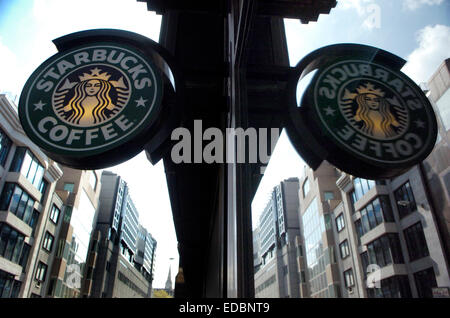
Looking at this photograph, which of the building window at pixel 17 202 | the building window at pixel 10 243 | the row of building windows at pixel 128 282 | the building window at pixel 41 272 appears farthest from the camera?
the row of building windows at pixel 128 282

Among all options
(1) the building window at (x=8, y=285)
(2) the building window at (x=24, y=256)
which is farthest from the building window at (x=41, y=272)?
(1) the building window at (x=8, y=285)

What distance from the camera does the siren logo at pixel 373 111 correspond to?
96.9 inches

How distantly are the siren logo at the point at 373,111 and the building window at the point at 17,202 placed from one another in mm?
30622

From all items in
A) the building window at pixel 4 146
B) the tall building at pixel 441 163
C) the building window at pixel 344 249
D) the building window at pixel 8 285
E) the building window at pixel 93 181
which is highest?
the building window at pixel 93 181

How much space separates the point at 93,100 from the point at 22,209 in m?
31.4

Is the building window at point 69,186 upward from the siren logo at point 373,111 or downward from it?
upward

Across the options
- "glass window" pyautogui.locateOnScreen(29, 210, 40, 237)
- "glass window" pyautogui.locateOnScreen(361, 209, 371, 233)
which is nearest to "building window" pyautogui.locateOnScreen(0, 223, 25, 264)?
"glass window" pyautogui.locateOnScreen(29, 210, 40, 237)

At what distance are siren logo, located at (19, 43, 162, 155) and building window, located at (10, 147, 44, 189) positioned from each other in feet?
95.1

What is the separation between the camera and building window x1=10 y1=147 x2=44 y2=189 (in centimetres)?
2684

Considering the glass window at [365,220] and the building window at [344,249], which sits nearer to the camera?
the glass window at [365,220]

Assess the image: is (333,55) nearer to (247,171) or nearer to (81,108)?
(247,171)

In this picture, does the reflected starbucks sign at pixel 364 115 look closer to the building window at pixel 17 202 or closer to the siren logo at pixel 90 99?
the siren logo at pixel 90 99
